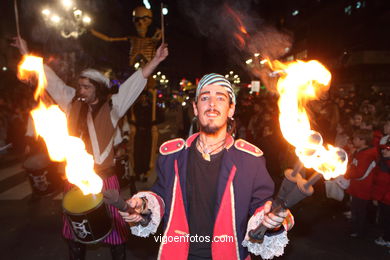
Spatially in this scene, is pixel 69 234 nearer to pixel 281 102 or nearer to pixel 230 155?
pixel 230 155

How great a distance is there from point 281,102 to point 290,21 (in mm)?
61383

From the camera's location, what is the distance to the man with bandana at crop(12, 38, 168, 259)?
3.10 m

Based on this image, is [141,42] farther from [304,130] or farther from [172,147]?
[304,130]

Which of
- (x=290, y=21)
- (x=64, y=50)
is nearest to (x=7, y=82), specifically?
(x=64, y=50)

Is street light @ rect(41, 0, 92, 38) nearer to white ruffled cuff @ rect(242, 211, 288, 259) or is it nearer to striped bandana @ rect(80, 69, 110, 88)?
striped bandana @ rect(80, 69, 110, 88)

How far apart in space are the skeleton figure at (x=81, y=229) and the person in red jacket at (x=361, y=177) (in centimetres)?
425

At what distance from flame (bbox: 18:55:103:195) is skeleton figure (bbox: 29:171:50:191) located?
9.38ft

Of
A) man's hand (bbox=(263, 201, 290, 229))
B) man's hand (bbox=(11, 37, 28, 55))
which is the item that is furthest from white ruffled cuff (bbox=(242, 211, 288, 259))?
man's hand (bbox=(11, 37, 28, 55))

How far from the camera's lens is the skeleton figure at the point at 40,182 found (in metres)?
5.66

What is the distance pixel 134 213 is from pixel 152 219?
1.12 ft

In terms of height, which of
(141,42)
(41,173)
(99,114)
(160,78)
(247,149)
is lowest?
(41,173)

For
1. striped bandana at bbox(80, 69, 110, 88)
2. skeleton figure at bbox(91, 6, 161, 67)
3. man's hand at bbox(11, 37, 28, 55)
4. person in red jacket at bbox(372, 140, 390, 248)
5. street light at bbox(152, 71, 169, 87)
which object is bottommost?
person in red jacket at bbox(372, 140, 390, 248)

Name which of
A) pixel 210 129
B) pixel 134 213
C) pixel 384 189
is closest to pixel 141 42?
pixel 210 129

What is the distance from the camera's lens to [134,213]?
1809mm
